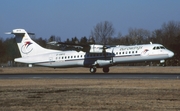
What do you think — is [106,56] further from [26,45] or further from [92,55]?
[26,45]

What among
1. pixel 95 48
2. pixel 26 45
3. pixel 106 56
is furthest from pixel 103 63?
pixel 26 45

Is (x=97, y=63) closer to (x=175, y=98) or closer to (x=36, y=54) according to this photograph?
(x=36, y=54)

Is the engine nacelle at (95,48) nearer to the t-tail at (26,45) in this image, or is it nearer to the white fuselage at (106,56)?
the white fuselage at (106,56)

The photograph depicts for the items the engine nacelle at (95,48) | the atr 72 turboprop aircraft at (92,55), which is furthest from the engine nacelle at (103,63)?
the engine nacelle at (95,48)

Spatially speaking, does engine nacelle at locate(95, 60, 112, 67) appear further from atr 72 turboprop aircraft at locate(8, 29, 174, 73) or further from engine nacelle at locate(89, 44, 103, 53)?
engine nacelle at locate(89, 44, 103, 53)

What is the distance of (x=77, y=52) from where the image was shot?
50.0m

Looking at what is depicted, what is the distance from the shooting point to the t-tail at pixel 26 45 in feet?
173

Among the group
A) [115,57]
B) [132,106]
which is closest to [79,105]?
[132,106]

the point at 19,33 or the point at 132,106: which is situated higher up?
the point at 19,33

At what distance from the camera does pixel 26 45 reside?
174 feet

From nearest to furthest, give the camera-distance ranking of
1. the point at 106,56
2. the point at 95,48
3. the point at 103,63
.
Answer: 1. the point at 103,63
2. the point at 106,56
3. the point at 95,48

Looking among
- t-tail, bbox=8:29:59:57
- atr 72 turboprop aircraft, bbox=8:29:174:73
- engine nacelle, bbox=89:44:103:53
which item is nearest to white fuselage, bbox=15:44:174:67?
atr 72 turboprop aircraft, bbox=8:29:174:73

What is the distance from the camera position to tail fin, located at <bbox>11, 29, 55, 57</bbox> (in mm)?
52781

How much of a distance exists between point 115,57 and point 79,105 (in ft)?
100
